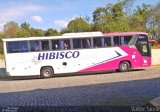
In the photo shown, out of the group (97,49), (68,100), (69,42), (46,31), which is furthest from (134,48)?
(46,31)

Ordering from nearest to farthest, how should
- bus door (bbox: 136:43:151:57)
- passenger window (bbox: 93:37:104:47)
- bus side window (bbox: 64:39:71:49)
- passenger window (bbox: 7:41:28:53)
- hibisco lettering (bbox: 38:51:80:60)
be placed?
1. passenger window (bbox: 7:41:28:53)
2. hibisco lettering (bbox: 38:51:80:60)
3. bus side window (bbox: 64:39:71:49)
4. passenger window (bbox: 93:37:104:47)
5. bus door (bbox: 136:43:151:57)

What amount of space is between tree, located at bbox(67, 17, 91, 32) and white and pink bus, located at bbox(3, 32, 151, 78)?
22885 mm

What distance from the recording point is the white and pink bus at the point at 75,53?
82.2 feet

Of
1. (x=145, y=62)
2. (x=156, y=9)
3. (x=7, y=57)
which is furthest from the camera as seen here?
(x=145, y=62)

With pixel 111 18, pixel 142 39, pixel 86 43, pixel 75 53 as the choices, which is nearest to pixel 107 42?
pixel 86 43

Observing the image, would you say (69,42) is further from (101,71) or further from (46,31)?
(46,31)

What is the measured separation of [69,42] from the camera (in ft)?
84.4

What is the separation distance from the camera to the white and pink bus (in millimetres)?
25047

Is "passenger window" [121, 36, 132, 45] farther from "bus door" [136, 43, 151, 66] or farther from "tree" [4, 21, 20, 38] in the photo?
"tree" [4, 21, 20, 38]

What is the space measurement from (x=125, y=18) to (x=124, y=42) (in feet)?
74.1

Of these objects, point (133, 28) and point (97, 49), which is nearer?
point (97, 49)

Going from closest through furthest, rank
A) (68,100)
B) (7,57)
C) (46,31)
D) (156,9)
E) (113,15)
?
(156,9)
(68,100)
(7,57)
(113,15)
(46,31)

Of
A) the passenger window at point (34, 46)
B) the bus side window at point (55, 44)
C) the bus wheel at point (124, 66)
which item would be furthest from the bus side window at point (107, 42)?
the passenger window at point (34, 46)

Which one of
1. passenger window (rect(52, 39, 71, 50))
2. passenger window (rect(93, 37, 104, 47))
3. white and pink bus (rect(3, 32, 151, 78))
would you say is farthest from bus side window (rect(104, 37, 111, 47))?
passenger window (rect(52, 39, 71, 50))
